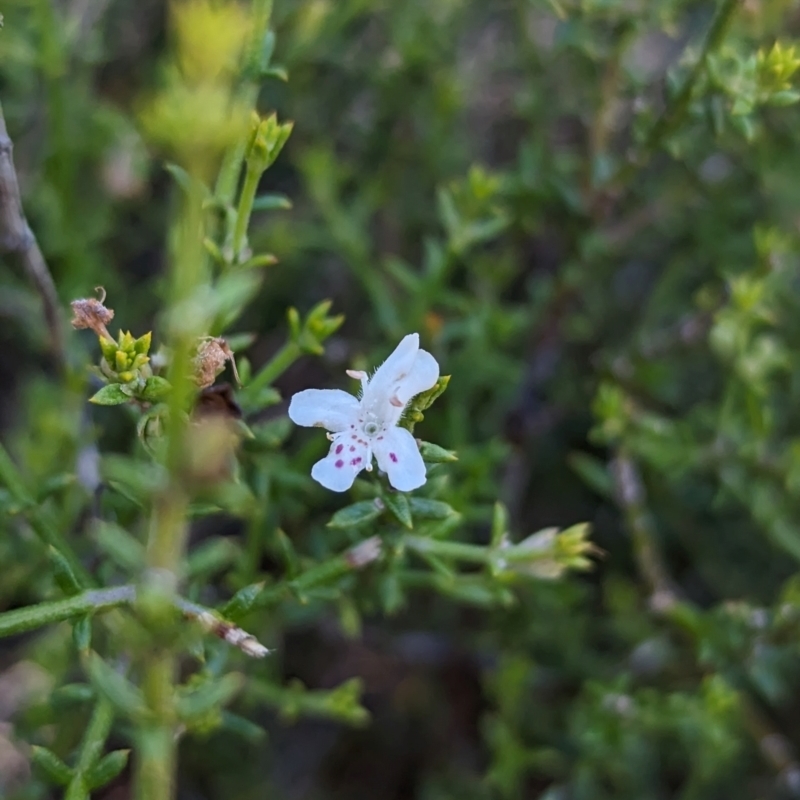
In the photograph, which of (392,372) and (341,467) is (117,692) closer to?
(341,467)

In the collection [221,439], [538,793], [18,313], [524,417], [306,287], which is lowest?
[221,439]

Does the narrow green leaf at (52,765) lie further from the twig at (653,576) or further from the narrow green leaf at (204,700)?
the twig at (653,576)

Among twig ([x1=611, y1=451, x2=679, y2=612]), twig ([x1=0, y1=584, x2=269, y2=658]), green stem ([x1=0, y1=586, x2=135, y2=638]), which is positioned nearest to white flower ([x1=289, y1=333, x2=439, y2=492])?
twig ([x1=0, y1=584, x2=269, y2=658])

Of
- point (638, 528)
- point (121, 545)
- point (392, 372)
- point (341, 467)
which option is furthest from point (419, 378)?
point (638, 528)

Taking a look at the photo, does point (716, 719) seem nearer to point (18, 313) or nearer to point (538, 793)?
point (538, 793)

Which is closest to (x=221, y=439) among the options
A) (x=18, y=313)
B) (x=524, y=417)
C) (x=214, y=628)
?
(x=214, y=628)

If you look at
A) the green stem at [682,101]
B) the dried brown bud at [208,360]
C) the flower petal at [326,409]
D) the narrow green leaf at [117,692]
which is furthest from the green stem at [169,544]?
the green stem at [682,101]

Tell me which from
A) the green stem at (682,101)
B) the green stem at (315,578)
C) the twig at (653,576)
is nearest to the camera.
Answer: the green stem at (315,578)
